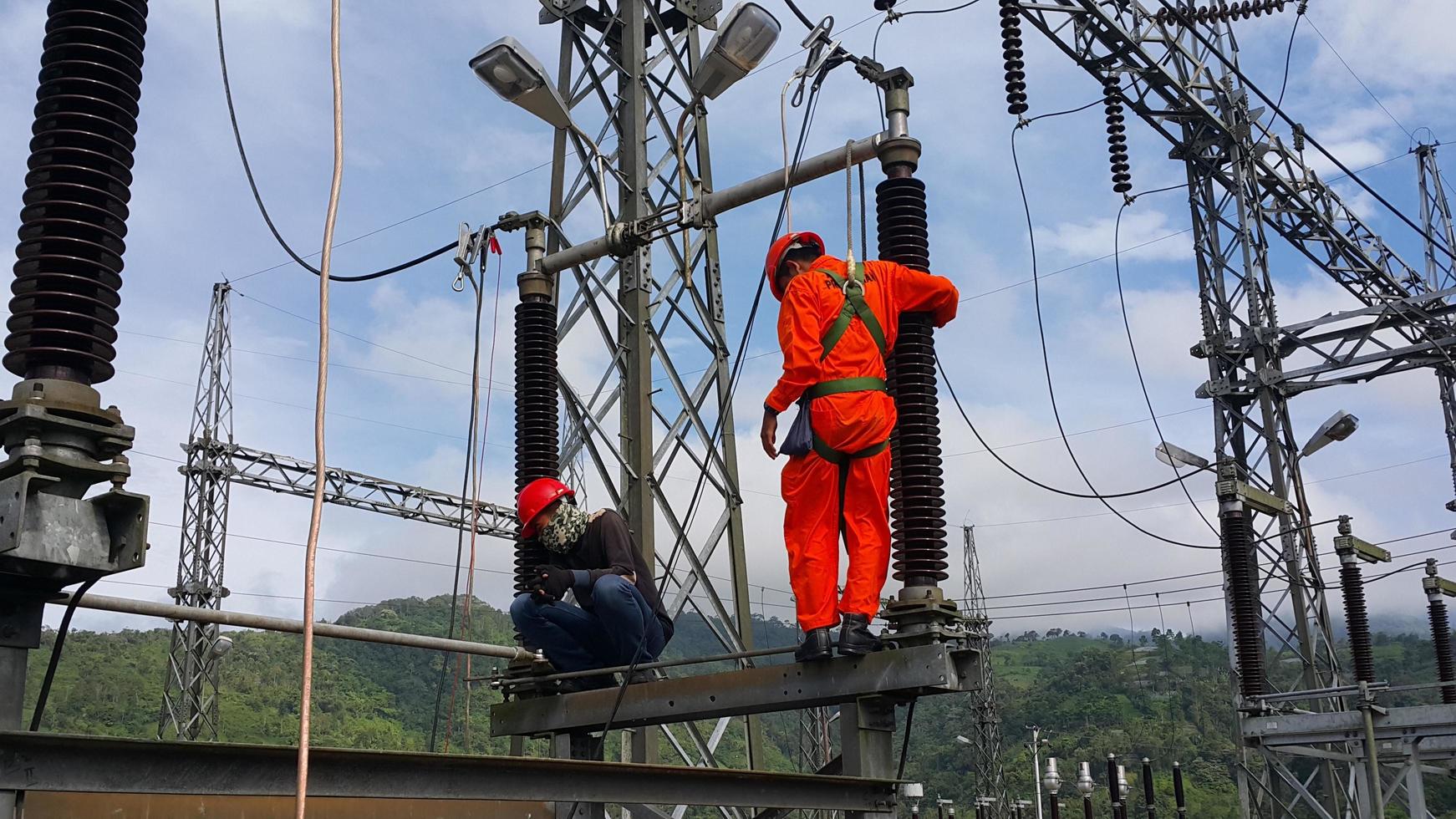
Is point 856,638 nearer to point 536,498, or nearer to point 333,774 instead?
point 536,498

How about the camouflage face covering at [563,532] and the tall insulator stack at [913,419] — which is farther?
the camouflage face covering at [563,532]

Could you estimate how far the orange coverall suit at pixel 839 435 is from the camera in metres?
4.95

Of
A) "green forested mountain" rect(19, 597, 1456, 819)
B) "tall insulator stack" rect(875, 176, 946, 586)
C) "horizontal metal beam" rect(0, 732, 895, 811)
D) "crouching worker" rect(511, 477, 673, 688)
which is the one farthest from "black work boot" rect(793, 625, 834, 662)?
"green forested mountain" rect(19, 597, 1456, 819)

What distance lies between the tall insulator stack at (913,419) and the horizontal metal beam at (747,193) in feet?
1.26

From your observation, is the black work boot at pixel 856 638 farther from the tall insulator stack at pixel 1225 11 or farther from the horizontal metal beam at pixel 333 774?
the tall insulator stack at pixel 1225 11

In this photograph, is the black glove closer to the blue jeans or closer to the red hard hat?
the blue jeans

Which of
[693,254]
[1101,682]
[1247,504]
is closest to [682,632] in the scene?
[1101,682]

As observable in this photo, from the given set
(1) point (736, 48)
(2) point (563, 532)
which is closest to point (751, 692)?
(2) point (563, 532)

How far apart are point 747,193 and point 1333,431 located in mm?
13051

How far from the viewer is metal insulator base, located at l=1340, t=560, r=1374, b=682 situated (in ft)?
58.0

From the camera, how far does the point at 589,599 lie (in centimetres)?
599

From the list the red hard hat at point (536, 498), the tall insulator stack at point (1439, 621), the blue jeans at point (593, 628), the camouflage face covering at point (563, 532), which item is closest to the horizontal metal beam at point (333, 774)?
the blue jeans at point (593, 628)

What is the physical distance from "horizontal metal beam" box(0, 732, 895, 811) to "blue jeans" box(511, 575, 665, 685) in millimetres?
1592

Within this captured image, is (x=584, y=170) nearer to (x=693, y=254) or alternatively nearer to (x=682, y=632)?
(x=693, y=254)
